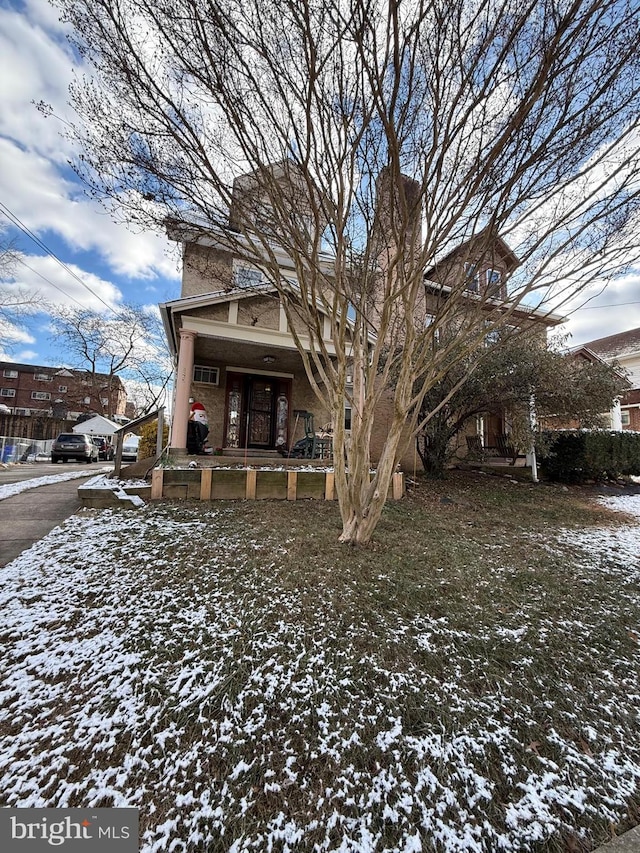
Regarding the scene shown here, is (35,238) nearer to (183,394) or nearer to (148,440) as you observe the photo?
(148,440)

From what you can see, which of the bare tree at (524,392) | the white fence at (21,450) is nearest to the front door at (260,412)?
the bare tree at (524,392)

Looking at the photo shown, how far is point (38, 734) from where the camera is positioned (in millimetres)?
1493

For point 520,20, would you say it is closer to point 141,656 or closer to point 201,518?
point 141,656

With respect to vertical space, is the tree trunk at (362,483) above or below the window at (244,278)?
below

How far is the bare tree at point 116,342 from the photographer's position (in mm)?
23938

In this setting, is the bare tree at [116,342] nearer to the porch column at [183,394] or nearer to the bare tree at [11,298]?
the bare tree at [11,298]

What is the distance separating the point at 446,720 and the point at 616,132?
527 cm

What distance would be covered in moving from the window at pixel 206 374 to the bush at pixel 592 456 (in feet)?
30.2

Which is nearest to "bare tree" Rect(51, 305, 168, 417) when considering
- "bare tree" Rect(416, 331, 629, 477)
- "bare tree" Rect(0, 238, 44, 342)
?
"bare tree" Rect(0, 238, 44, 342)

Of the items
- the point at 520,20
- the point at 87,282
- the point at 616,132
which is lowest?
the point at 616,132

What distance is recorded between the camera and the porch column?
23.9 ft

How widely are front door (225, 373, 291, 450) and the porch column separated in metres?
2.44

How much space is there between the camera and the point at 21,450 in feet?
56.8

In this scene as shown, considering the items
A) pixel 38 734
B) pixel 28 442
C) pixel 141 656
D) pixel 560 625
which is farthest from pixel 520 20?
pixel 28 442
